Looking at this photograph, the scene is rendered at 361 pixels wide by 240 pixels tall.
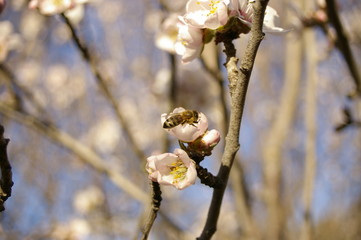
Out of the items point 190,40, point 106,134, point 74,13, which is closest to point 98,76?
point 74,13

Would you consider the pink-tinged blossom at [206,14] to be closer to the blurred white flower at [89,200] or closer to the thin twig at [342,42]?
the thin twig at [342,42]

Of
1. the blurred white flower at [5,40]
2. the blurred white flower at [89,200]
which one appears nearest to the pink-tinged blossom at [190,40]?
the blurred white flower at [5,40]

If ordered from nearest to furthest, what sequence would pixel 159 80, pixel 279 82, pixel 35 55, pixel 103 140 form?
pixel 159 80 < pixel 35 55 < pixel 103 140 < pixel 279 82

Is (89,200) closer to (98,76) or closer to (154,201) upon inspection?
(98,76)

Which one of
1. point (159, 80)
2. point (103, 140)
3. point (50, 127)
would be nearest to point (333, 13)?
point (159, 80)

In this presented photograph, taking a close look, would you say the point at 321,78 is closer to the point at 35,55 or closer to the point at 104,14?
the point at 104,14
